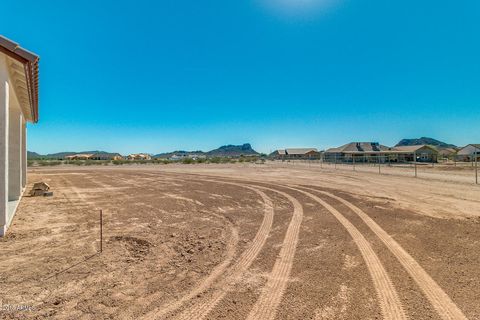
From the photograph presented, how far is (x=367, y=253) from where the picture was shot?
6.32 meters

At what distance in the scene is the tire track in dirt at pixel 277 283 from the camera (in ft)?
12.7

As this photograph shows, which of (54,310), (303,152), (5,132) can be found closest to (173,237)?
(54,310)

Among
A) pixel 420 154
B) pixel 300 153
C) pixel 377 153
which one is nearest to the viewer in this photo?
pixel 420 154

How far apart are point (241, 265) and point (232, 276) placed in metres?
0.57

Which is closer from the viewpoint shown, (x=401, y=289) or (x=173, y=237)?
(x=401, y=289)

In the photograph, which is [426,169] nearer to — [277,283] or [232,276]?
[277,283]

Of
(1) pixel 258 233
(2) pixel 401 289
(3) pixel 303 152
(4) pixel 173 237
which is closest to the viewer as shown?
(2) pixel 401 289

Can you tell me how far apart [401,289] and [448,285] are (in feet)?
3.05

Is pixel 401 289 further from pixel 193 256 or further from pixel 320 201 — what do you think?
pixel 320 201

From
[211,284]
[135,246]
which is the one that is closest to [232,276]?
[211,284]

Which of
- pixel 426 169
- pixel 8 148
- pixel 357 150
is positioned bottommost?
pixel 426 169

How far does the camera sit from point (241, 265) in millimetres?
5652

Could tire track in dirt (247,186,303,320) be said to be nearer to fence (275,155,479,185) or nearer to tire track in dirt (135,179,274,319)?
tire track in dirt (135,179,274,319)

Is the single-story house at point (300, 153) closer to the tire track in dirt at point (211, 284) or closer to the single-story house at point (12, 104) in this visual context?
the single-story house at point (12, 104)
